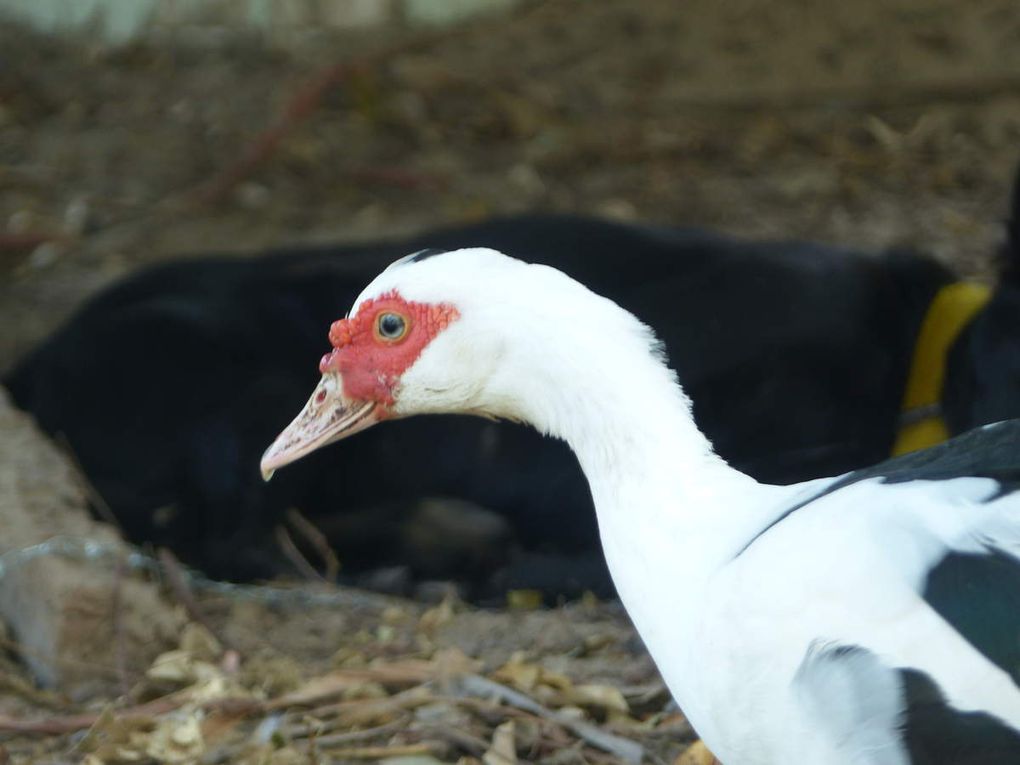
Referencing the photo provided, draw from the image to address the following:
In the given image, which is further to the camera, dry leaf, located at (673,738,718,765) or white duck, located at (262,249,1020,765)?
dry leaf, located at (673,738,718,765)

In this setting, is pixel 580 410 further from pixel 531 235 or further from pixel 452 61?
pixel 452 61

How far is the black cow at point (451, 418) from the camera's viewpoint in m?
3.98

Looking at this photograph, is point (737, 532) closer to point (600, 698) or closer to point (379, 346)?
point (379, 346)

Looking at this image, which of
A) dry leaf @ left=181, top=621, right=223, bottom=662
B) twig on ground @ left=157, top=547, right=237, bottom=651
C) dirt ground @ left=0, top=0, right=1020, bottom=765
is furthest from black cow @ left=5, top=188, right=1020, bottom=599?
dirt ground @ left=0, top=0, right=1020, bottom=765

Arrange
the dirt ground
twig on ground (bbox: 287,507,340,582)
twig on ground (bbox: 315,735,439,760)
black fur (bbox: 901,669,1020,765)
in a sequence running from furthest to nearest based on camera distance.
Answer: the dirt ground
twig on ground (bbox: 287,507,340,582)
twig on ground (bbox: 315,735,439,760)
black fur (bbox: 901,669,1020,765)

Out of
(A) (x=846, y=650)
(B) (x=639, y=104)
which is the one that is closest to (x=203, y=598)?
(A) (x=846, y=650)

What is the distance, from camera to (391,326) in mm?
2234

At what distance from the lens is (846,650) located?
1841 millimetres

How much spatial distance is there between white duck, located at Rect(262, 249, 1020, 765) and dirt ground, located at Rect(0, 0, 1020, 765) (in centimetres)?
319

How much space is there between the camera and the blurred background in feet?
18.5

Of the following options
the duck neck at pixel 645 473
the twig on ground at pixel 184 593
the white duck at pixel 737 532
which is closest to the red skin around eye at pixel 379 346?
the white duck at pixel 737 532

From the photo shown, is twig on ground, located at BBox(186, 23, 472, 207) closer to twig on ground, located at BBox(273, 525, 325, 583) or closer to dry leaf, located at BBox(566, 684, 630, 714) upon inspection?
twig on ground, located at BBox(273, 525, 325, 583)

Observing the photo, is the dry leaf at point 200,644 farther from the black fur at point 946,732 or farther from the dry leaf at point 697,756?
the black fur at point 946,732

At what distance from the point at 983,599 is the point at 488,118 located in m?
4.56
